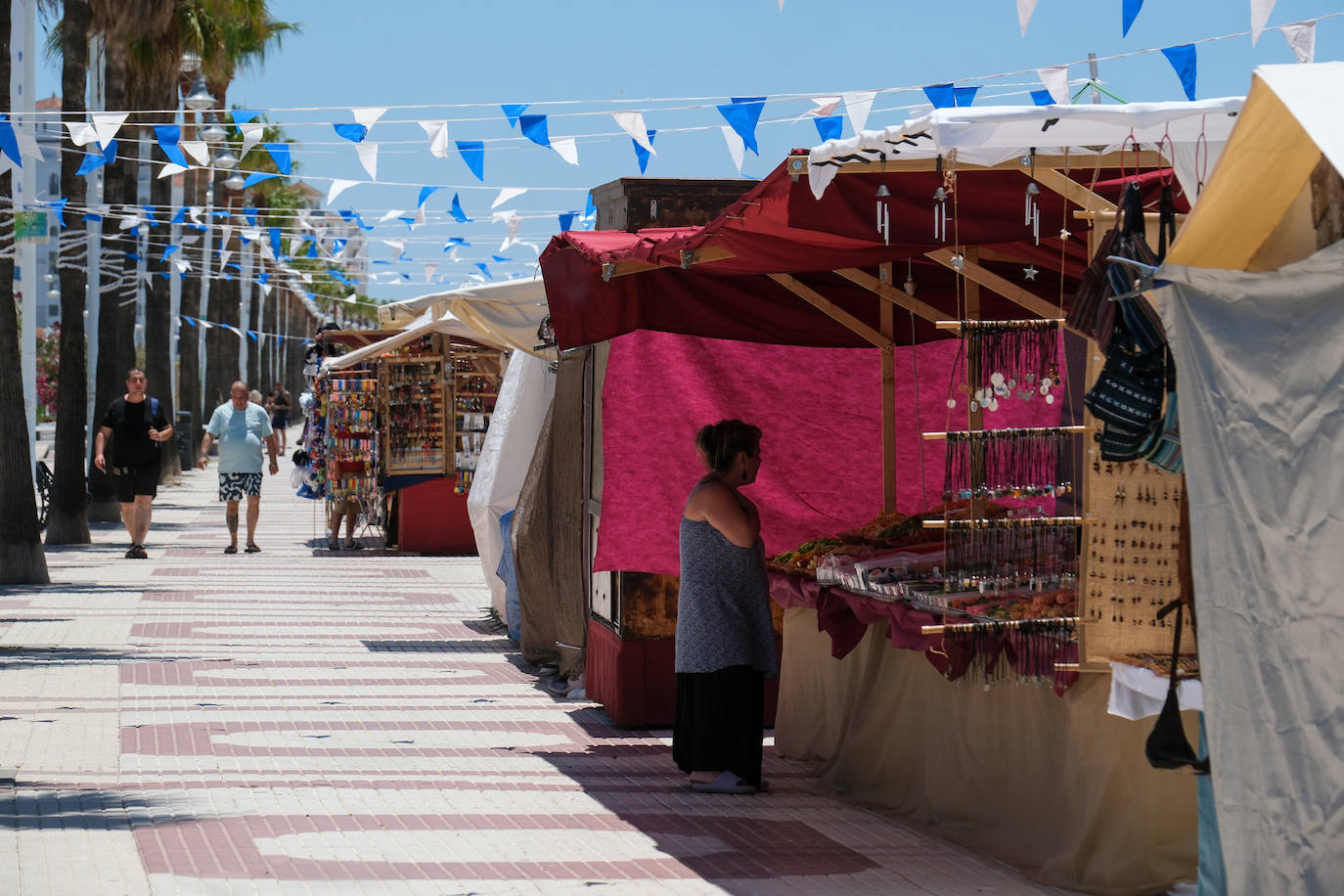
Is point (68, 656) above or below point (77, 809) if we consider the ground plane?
above

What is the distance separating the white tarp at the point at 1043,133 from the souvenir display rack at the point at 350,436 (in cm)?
1554

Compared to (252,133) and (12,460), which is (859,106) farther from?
(12,460)

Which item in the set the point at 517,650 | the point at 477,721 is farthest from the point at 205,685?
the point at 517,650

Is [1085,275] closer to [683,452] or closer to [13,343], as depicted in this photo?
[683,452]

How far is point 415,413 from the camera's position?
20.5 meters

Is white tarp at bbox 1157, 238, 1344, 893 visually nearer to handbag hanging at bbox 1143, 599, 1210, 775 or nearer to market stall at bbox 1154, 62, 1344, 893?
market stall at bbox 1154, 62, 1344, 893

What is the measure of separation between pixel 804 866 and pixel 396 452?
14.7m

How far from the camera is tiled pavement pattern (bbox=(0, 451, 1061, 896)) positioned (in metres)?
6.16

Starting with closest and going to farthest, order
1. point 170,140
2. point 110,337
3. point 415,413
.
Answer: point 170,140 < point 415,413 < point 110,337

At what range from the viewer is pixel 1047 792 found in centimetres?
632

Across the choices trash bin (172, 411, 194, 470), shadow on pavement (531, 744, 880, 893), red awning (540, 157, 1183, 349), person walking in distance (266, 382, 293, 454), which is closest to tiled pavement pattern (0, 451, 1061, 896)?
shadow on pavement (531, 744, 880, 893)

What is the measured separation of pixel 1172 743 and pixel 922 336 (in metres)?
4.95

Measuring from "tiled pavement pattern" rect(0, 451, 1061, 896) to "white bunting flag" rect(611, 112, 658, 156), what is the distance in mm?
3831

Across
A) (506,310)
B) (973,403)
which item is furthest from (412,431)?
(973,403)
